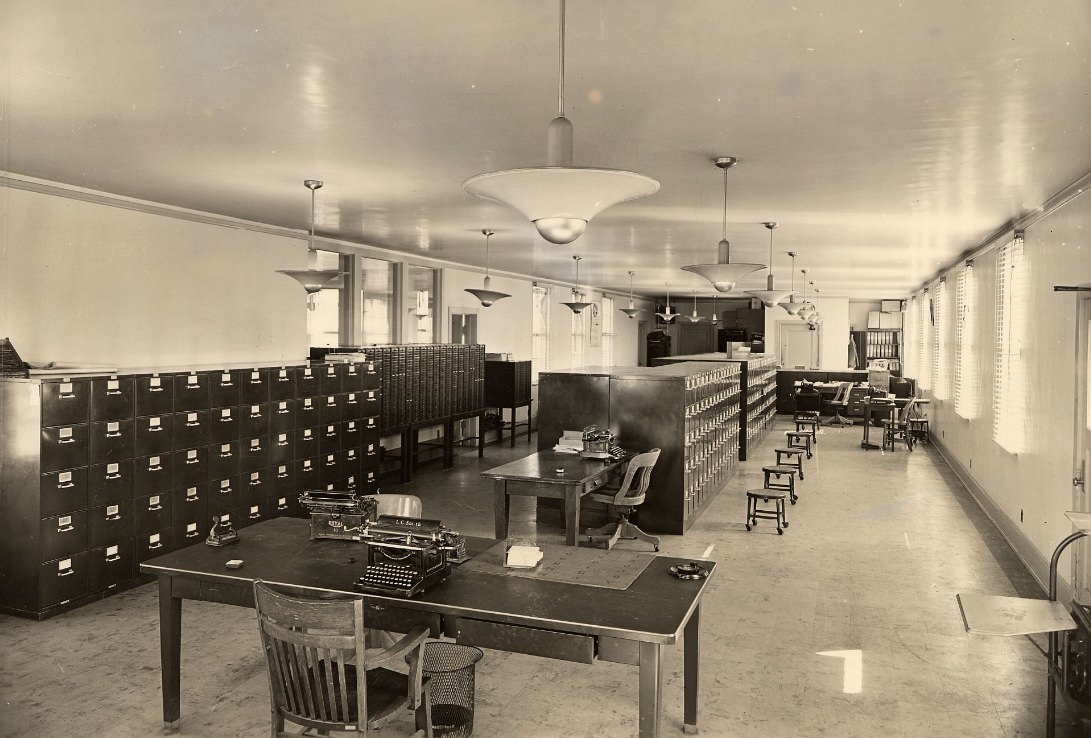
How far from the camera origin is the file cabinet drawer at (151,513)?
211 inches

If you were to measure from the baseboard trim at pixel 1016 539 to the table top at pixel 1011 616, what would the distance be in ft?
3.78

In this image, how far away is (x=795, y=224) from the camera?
7582 mm

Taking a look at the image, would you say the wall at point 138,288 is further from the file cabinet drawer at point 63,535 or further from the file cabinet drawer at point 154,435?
the file cabinet drawer at point 63,535

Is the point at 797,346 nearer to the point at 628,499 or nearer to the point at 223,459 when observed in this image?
the point at 628,499

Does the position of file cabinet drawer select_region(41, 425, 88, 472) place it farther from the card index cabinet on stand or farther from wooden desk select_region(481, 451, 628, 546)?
wooden desk select_region(481, 451, 628, 546)

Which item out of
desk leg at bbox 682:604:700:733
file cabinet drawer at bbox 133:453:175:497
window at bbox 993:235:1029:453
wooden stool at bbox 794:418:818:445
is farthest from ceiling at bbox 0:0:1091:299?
wooden stool at bbox 794:418:818:445

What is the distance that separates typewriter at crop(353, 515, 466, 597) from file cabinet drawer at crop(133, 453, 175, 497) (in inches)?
117

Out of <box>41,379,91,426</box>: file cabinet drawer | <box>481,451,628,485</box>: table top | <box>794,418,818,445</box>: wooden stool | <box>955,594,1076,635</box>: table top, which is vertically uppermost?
<box>41,379,91,426</box>: file cabinet drawer

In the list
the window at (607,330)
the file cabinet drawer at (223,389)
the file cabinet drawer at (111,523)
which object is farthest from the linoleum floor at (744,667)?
the window at (607,330)

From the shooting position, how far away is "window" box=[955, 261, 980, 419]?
901cm

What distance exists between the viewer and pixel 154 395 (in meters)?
5.49

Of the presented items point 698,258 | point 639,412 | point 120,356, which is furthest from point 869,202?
point 120,356

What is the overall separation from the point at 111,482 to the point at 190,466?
2.28 ft

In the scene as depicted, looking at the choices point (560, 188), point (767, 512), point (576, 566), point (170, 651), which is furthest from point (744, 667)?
point (767, 512)
